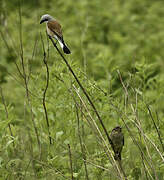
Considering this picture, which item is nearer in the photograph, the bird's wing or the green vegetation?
the bird's wing

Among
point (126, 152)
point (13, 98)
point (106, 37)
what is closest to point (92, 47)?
point (106, 37)

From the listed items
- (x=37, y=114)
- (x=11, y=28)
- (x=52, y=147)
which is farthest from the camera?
(x=11, y=28)

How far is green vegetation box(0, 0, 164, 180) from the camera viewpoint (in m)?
2.42

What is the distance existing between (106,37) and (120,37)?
16.5 inches

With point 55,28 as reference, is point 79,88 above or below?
below

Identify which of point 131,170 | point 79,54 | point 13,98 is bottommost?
point 131,170

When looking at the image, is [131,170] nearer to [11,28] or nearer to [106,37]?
[106,37]

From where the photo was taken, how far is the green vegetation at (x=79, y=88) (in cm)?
242

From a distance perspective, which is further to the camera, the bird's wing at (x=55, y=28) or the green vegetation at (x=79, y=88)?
the green vegetation at (x=79, y=88)

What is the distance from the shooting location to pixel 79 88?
239 cm

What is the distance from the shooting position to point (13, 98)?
4297mm

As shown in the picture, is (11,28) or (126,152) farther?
(11,28)

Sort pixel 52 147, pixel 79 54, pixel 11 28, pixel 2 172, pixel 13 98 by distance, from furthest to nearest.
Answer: pixel 11 28 < pixel 79 54 < pixel 13 98 < pixel 52 147 < pixel 2 172

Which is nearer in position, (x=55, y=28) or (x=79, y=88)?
(x=55, y=28)
